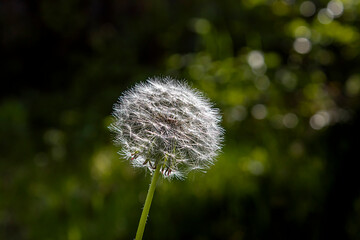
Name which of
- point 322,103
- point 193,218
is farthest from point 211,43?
point 193,218

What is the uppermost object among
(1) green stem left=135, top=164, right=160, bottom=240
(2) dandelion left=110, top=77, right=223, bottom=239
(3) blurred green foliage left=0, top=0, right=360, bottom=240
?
(3) blurred green foliage left=0, top=0, right=360, bottom=240

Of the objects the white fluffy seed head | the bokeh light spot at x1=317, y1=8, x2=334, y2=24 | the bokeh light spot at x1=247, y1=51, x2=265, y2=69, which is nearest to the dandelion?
the white fluffy seed head

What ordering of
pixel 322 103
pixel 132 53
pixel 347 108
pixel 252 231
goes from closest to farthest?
pixel 252 231 → pixel 347 108 → pixel 322 103 → pixel 132 53

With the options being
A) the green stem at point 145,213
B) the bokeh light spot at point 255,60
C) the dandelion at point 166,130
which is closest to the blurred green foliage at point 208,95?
the bokeh light spot at point 255,60

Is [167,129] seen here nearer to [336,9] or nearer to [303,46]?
[336,9]

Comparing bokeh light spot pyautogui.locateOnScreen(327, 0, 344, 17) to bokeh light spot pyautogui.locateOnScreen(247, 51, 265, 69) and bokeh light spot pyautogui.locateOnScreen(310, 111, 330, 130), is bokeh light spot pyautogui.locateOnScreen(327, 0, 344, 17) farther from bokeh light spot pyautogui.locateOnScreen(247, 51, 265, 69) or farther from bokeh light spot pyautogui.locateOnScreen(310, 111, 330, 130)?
bokeh light spot pyautogui.locateOnScreen(310, 111, 330, 130)

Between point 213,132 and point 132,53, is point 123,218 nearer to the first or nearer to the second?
point 213,132
